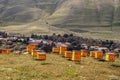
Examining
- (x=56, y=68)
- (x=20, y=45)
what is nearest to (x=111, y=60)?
(x=56, y=68)

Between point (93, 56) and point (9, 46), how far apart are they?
28.7 metres

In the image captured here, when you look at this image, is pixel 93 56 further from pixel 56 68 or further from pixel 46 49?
pixel 56 68

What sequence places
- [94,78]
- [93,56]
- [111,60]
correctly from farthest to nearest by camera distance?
1. [93,56]
2. [111,60]
3. [94,78]

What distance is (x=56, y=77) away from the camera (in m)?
28.1

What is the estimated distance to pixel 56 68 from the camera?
33219 millimetres

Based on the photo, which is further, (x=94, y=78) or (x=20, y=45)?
(x=20, y=45)

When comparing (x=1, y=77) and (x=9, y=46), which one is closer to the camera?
(x=1, y=77)

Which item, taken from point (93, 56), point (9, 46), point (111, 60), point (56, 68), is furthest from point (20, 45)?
point (56, 68)

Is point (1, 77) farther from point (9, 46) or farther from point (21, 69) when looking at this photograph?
point (9, 46)

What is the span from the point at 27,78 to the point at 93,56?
27973 mm

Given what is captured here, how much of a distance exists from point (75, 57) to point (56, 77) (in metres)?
15.0

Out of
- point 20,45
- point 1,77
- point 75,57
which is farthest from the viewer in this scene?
point 20,45

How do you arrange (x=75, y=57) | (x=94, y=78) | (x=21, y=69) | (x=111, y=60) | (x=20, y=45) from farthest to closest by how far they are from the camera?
(x=20, y=45)
(x=111, y=60)
(x=75, y=57)
(x=21, y=69)
(x=94, y=78)

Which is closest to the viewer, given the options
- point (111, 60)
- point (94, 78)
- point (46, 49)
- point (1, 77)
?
point (1, 77)
